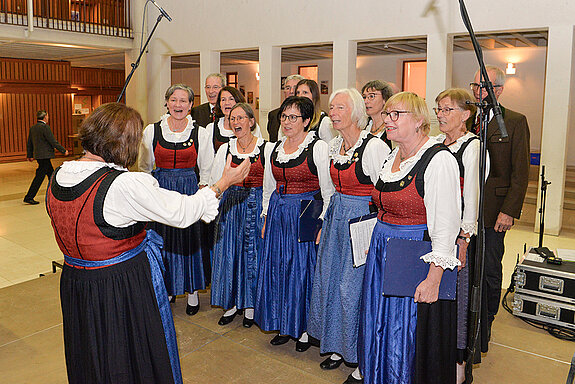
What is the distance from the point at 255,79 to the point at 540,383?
1425cm

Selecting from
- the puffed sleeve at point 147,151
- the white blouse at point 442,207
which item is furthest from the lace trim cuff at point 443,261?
the puffed sleeve at point 147,151

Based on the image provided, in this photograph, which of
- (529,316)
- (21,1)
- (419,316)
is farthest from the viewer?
(21,1)

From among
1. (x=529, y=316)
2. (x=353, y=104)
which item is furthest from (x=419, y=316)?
(x=529, y=316)

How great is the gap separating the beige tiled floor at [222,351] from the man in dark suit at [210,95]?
187cm

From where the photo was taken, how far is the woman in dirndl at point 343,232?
2.79m

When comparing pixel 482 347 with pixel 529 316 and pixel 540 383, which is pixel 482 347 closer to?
pixel 540 383

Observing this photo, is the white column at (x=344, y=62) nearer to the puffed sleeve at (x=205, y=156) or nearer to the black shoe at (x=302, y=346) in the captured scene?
the puffed sleeve at (x=205, y=156)

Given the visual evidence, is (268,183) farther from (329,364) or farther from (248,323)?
(329,364)

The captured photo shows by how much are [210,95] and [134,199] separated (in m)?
3.09

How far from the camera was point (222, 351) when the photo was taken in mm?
3225

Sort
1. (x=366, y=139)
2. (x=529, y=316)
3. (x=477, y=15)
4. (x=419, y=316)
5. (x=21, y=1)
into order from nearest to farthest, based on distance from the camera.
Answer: (x=419, y=316) < (x=366, y=139) < (x=529, y=316) < (x=477, y=15) < (x=21, y=1)

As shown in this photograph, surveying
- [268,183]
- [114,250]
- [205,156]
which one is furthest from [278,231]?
[114,250]

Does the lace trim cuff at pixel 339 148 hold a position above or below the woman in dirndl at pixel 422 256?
above

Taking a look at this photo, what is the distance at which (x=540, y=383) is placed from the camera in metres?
2.89
